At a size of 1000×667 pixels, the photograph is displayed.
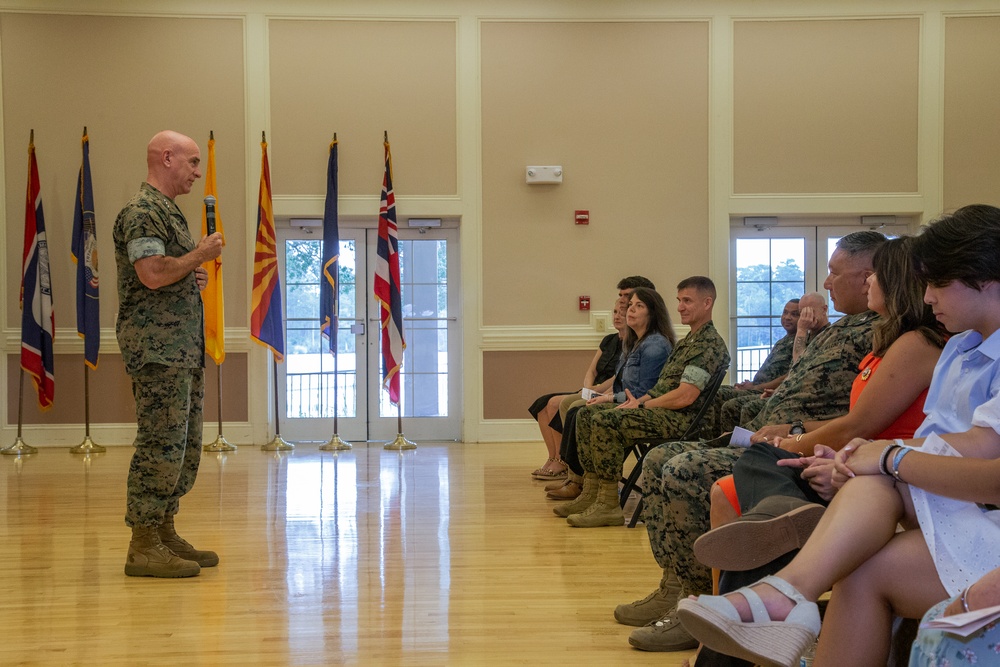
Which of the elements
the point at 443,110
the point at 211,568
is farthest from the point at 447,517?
the point at 443,110

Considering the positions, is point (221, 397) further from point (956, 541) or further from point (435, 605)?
point (956, 541)

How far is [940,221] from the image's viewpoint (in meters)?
1.97

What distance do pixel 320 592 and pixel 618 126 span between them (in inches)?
234

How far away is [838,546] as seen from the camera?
1.76 meters

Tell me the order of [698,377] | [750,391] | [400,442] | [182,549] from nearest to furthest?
1. [182,549]
2. [698,377]
3. [750,391]
4. [400,442]

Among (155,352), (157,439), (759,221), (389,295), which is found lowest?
(157,439)

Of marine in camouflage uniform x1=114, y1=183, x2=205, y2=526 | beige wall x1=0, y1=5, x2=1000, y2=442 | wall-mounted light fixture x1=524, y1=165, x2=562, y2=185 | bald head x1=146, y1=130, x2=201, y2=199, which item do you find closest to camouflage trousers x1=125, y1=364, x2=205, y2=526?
marine in camouflage uniform x1=114, y1=183, x2=205, y2=526

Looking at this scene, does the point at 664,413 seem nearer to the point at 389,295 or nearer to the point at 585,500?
the point at 585,500

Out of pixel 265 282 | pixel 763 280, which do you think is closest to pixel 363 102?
pixel 265 282

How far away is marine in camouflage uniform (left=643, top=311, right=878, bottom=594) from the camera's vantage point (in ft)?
8.71

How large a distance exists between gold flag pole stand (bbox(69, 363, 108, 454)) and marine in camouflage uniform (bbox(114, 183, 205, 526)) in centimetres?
451

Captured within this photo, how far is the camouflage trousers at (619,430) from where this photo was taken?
4355mm

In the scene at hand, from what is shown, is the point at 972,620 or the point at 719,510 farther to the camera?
the point at 719,510

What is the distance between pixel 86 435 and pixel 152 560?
4779 millimetres
